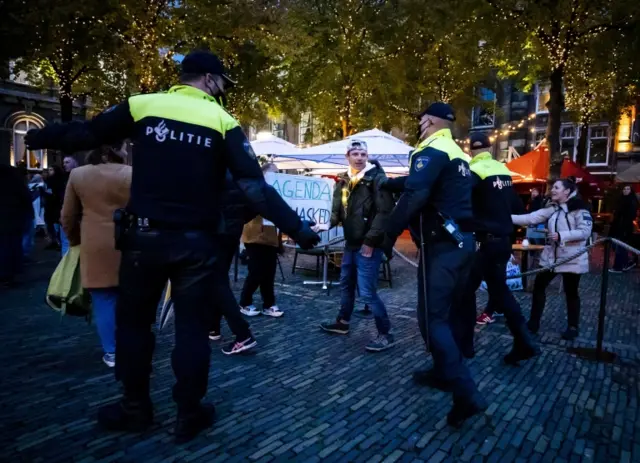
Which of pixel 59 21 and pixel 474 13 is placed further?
pixel 474 13

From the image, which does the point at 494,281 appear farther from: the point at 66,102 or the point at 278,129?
the point at 278,129

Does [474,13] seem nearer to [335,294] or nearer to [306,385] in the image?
[335,294]

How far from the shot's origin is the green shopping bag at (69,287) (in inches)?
173

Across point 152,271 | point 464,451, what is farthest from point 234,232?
point 464,451

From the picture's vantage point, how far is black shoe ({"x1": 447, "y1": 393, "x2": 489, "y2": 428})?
10.9 feet

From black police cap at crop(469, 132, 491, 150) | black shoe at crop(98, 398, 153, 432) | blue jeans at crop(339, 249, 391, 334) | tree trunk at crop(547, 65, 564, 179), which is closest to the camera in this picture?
black shoe at crop(98, 398, 153, 432)

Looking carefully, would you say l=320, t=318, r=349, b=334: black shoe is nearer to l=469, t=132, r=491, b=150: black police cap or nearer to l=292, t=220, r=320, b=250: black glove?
l=469, t=132, r=491, b=150: black police cap

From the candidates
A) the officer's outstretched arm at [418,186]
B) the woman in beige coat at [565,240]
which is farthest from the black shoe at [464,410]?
the woman in beige coat at [565,240]

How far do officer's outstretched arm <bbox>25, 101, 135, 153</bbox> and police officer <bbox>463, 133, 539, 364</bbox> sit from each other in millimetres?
3013

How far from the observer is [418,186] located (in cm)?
347

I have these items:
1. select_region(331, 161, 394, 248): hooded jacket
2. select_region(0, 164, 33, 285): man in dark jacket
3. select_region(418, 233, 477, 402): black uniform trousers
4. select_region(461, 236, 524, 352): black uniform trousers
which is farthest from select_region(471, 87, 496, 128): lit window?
select_region(418, 233, 477, 402): black uniform trousers

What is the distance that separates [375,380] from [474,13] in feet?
44.0

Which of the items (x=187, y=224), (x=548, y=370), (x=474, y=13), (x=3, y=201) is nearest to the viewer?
(x=187, y=224)

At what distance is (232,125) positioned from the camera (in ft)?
9.62
